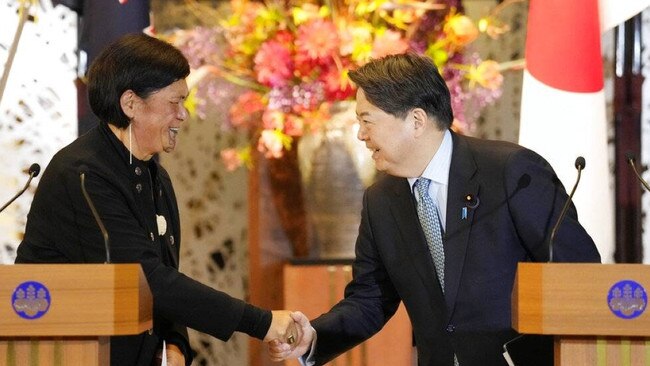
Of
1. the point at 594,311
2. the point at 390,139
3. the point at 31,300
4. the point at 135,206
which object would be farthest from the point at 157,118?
the point at 594,311

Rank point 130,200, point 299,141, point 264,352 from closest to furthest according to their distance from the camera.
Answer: point 130,200, point 299,141, point 264,352

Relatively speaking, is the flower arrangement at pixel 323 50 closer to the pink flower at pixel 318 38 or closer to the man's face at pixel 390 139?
the pink flower at pixel 318 38

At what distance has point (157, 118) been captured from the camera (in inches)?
114

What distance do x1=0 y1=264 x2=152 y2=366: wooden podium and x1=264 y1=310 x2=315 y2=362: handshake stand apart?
0.70 meters

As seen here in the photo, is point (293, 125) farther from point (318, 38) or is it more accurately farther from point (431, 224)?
point (431, 224)

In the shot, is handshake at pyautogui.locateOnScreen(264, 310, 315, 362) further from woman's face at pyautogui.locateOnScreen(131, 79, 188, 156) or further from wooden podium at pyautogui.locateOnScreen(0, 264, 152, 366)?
wooden podium at pyautogui.locateOnScreen(0, 264, 152, 366)

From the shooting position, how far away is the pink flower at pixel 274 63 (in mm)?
3799

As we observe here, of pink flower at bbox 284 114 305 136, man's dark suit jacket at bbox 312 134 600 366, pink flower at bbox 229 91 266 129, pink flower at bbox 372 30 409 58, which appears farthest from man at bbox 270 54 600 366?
pink flower at bbox 229 91 266 129

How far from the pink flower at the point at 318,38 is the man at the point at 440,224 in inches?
28.8

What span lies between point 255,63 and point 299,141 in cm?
35

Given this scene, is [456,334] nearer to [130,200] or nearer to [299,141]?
[130,200]

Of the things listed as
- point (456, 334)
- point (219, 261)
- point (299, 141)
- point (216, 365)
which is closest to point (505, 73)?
point (299, 141)

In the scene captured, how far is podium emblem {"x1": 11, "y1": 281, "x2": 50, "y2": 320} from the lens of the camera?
2242 mm

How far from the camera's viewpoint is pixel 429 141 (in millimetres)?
2932
